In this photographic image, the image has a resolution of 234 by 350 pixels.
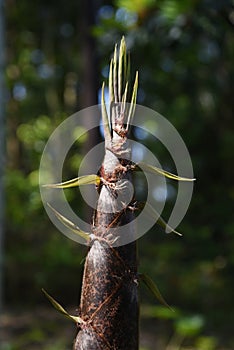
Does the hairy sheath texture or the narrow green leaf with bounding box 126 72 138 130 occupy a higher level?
the narrow green leaf with bounding box 126 72 138 130

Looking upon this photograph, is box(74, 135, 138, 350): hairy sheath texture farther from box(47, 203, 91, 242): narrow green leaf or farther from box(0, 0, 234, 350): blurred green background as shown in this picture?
box(0, 0, 234, 350): blurred green background

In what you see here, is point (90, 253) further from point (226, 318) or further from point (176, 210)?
point (226, 318)

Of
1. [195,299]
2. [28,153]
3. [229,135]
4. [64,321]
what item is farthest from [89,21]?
[28,153]

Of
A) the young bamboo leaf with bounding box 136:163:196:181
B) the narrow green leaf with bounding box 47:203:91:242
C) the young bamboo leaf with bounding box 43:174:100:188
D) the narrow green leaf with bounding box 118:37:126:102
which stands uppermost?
the narrow green leaf with bounding box 118:37:126:102

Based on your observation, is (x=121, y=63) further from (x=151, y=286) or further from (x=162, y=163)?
(x=162, y=163)

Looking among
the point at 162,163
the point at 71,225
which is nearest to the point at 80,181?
the point at 71,225

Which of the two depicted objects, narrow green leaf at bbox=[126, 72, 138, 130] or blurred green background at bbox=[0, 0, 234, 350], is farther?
blurred green background at bbox=[0, 0, 234, 350]

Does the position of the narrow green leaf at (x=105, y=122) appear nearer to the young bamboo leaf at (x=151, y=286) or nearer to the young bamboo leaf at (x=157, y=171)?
the young bamboo leaf at (x=157, y=171)

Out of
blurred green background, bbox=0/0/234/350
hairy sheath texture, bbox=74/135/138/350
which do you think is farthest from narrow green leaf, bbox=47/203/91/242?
blurred green background, bbox=0/0/234/350
